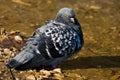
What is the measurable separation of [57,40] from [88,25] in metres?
2.76

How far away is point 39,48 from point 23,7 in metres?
3.54

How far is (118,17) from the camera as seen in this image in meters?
10.4

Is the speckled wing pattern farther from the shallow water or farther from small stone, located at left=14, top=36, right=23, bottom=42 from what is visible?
small stone, located at left=14, top=36, right=23, bottom=42

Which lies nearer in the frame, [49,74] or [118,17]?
[49,74]

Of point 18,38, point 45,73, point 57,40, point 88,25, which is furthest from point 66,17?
point 88,25

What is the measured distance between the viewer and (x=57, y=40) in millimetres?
6996

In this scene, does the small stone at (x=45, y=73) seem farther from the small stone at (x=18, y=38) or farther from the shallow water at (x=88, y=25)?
the small stone at (x=18, y=38)

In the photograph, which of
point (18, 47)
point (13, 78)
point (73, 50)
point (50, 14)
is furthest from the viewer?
point (50, 14)

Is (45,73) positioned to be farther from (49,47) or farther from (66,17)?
(66,17)

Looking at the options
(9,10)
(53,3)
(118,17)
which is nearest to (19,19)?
(9,10)

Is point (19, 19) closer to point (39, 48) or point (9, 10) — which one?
point (9, 10)

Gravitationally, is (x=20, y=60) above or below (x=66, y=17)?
below

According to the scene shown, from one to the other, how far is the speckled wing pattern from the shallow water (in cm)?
43

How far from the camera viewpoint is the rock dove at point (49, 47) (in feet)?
22.0
